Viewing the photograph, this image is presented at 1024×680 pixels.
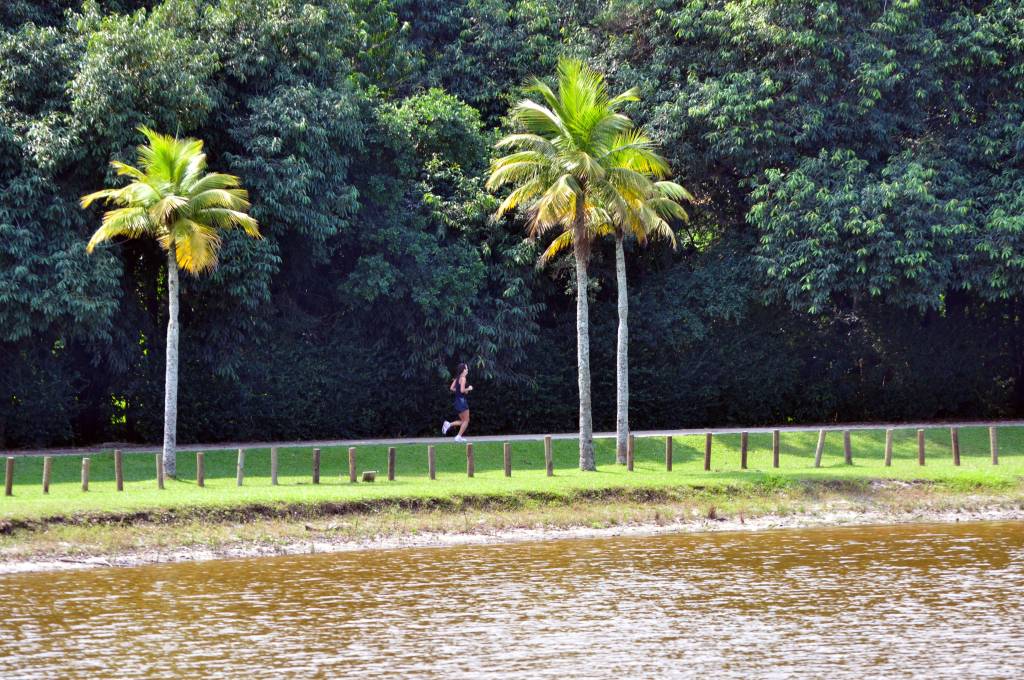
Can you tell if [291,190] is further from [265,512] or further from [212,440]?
[265,512]

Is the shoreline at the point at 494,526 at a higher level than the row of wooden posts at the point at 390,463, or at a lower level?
lower

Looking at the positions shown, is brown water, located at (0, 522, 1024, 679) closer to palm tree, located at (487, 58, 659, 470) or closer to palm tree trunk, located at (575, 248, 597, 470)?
palm tree trunk, located at (575, 248, 597, 470)

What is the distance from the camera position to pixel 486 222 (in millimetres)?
39031

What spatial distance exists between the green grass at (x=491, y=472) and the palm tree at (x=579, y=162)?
2714mm

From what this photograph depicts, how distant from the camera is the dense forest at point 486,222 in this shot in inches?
1294

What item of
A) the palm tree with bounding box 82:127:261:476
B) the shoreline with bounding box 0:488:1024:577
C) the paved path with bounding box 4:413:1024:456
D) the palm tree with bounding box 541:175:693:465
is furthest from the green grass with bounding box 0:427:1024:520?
Answer: the palm tree with bounding box 82:127:261:476

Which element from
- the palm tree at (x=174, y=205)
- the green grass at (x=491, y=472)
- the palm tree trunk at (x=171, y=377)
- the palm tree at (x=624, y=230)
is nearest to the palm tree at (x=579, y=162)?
the palm tree at (x=624, y=230)

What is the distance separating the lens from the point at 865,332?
4372cm

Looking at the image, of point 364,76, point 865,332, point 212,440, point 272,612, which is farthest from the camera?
point 865,332

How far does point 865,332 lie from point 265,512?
942 inches

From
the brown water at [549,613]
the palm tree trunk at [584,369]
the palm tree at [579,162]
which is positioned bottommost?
the brown water at [549,613]

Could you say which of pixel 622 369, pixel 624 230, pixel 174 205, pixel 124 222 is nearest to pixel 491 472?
pixel 622 369

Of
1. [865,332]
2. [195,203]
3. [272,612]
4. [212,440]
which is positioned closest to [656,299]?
[865,332]

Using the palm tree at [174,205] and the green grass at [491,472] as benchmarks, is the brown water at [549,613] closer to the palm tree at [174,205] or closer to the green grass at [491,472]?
the green grass at [491,472]
